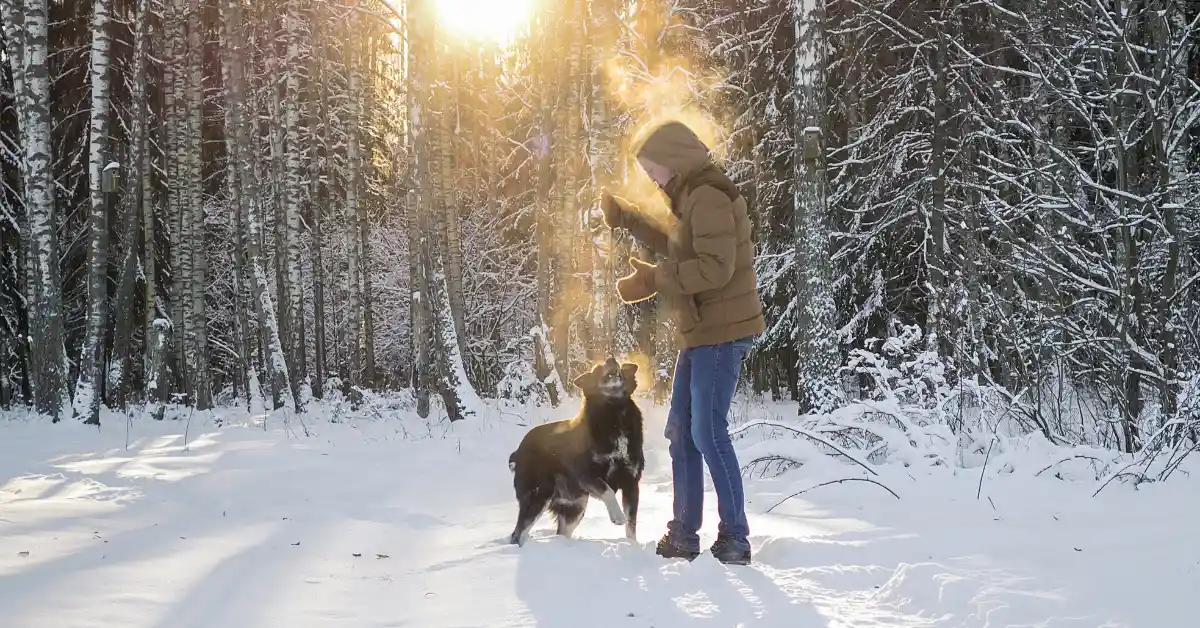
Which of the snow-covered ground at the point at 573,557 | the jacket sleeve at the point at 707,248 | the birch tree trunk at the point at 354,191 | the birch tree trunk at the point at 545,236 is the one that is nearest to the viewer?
the snow-covered ground at the point at 573,557

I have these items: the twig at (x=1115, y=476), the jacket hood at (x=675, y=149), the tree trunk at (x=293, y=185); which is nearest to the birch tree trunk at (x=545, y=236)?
the tree trunk at (x=293, y=185)

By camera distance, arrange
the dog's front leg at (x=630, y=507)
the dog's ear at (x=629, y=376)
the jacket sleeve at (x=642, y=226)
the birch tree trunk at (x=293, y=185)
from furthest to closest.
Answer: the birch tree trunk at (x=293, y=185), the dog's ear at (x=629, y=376), the dog's front leg at (x=630, y=507), the jacket sleeve at (x=642, y=226)

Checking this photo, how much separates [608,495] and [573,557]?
0.54 metres

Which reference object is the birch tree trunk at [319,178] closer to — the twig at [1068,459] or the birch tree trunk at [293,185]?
the birch tree trunk at [293,185]

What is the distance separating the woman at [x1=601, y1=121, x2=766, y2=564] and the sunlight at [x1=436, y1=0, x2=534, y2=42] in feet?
44.9

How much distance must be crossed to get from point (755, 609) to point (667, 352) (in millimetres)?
12491

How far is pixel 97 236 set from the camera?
41.2 ft

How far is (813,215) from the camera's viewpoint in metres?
10.2

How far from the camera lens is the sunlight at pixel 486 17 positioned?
18031 mm

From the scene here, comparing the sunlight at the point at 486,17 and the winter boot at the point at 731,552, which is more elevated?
the sunlight at the point at 486,17

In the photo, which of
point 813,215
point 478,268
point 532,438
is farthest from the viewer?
point 478,268

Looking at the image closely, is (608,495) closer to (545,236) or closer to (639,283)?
(639,283)

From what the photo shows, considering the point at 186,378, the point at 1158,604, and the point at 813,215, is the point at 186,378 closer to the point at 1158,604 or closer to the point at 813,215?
the point at 813,215

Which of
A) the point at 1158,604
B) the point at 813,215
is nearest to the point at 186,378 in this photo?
the point at 813,215
